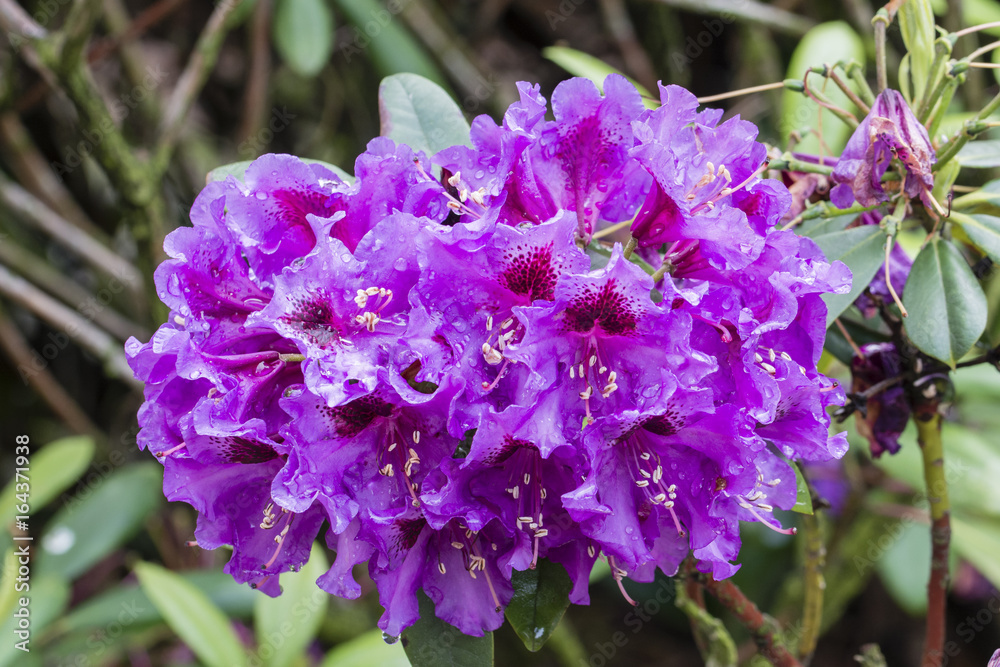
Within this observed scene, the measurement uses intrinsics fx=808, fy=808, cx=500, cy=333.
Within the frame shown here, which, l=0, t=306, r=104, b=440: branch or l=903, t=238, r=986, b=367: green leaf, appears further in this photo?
l=0, t=306, r=104, b=440: branch

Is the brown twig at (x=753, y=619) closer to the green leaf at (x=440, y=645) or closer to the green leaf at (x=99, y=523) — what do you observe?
the green leaf at (x=440, y=645)

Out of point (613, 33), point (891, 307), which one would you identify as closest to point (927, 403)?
point (891, 307)

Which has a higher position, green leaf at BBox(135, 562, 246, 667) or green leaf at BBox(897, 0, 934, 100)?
green leaf at BBox(897, 0, 934, 100)

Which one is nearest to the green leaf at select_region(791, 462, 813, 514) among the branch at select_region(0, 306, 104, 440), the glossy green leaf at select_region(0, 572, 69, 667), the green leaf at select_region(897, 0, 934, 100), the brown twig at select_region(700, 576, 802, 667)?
the brown twig at select_region(700, 576, 802, 667)

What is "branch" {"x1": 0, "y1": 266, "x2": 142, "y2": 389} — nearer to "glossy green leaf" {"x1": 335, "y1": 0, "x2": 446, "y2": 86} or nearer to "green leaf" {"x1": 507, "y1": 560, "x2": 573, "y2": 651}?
"glossy green leaf" {"x1": 335, "y1": 0, "x2": 446, "y2": 86}

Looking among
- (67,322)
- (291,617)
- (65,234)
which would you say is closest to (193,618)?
(291,617)

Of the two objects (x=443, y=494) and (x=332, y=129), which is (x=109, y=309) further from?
(x=443, y=494)

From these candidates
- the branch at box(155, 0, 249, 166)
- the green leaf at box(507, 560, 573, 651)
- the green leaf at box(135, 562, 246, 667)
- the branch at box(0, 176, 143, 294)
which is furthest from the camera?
the branch at box(0, 176, 143, 294)

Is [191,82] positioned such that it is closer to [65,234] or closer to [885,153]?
[65,234]
